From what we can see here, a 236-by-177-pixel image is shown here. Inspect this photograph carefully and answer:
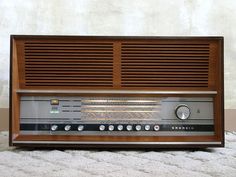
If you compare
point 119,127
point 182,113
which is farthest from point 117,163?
point 182,113

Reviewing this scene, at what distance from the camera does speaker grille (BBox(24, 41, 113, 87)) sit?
1.14 m

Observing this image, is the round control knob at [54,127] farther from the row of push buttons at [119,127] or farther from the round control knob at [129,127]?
the round control knob at [129,127]

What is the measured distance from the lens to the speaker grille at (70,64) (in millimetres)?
1143

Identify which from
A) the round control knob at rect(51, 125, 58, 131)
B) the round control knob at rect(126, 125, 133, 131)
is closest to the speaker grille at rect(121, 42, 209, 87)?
the round control knob at rect(126, 125, 133, 131)

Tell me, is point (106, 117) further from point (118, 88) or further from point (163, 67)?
point (163, 67)

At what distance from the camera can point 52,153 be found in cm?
109

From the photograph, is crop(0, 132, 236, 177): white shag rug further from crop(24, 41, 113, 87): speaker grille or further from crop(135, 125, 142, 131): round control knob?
crop(24, 41, 113, 87): speaker grille

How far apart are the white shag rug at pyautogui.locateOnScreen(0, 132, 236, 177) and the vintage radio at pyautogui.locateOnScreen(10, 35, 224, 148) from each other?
52 millimetres

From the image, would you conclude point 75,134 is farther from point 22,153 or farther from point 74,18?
point 74,18

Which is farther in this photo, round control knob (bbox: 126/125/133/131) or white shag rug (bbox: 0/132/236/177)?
round control knob (bbox: 126/125/133/131)

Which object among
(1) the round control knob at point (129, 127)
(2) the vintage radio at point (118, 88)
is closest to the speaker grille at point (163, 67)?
(2) the vintage radio at point (118, 88)

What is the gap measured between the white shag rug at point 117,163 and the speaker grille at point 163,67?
221mm

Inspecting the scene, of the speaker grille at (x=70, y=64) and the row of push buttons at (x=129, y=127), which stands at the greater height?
the speaker grille at (x=70, y=64)

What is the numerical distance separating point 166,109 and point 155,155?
6.1 inches
